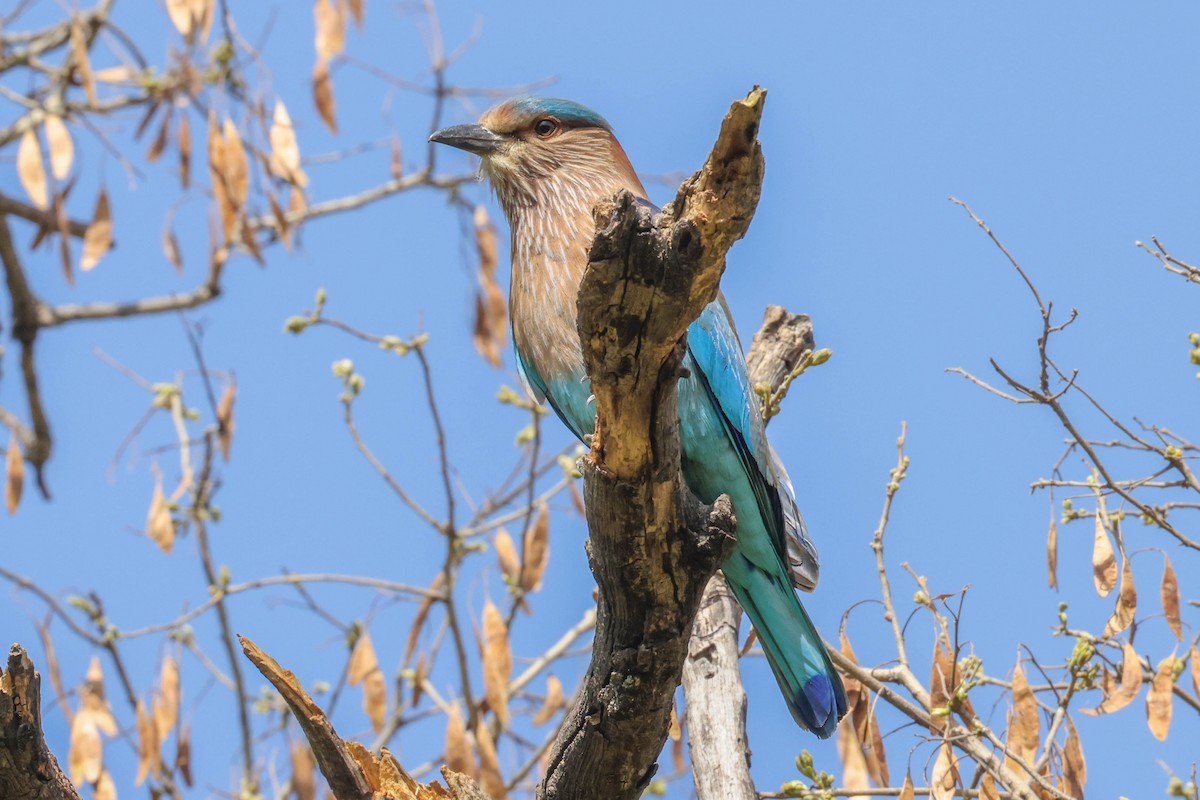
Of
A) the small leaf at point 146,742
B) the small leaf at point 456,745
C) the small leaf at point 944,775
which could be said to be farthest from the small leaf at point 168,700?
the small leaf at point 944,775

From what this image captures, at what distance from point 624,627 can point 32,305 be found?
213 inches

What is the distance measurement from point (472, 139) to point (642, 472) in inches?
80.1

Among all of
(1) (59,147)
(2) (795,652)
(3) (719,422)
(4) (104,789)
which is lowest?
(4) (104,789)

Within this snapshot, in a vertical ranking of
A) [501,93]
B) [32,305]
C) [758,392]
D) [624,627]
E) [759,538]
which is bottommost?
[624,627]

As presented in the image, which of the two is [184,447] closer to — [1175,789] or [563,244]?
[563,244]

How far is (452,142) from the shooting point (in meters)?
4.47

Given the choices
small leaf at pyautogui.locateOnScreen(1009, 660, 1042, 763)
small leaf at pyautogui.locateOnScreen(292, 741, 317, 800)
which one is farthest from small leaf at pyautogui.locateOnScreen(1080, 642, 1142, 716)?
small leaf at pyautogui.locateOnScreen(292, 741, 317, 800)

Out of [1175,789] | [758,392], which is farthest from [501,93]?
[1175,789]

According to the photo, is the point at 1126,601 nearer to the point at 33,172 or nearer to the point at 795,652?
the point at 795,652

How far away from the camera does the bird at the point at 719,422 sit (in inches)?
150

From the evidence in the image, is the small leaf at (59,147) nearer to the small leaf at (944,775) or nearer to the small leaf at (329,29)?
the small leaf at (329,29)

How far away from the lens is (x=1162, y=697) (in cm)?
341

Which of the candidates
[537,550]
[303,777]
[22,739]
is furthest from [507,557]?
[22,739]

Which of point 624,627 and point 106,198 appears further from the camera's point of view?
point 106,198
